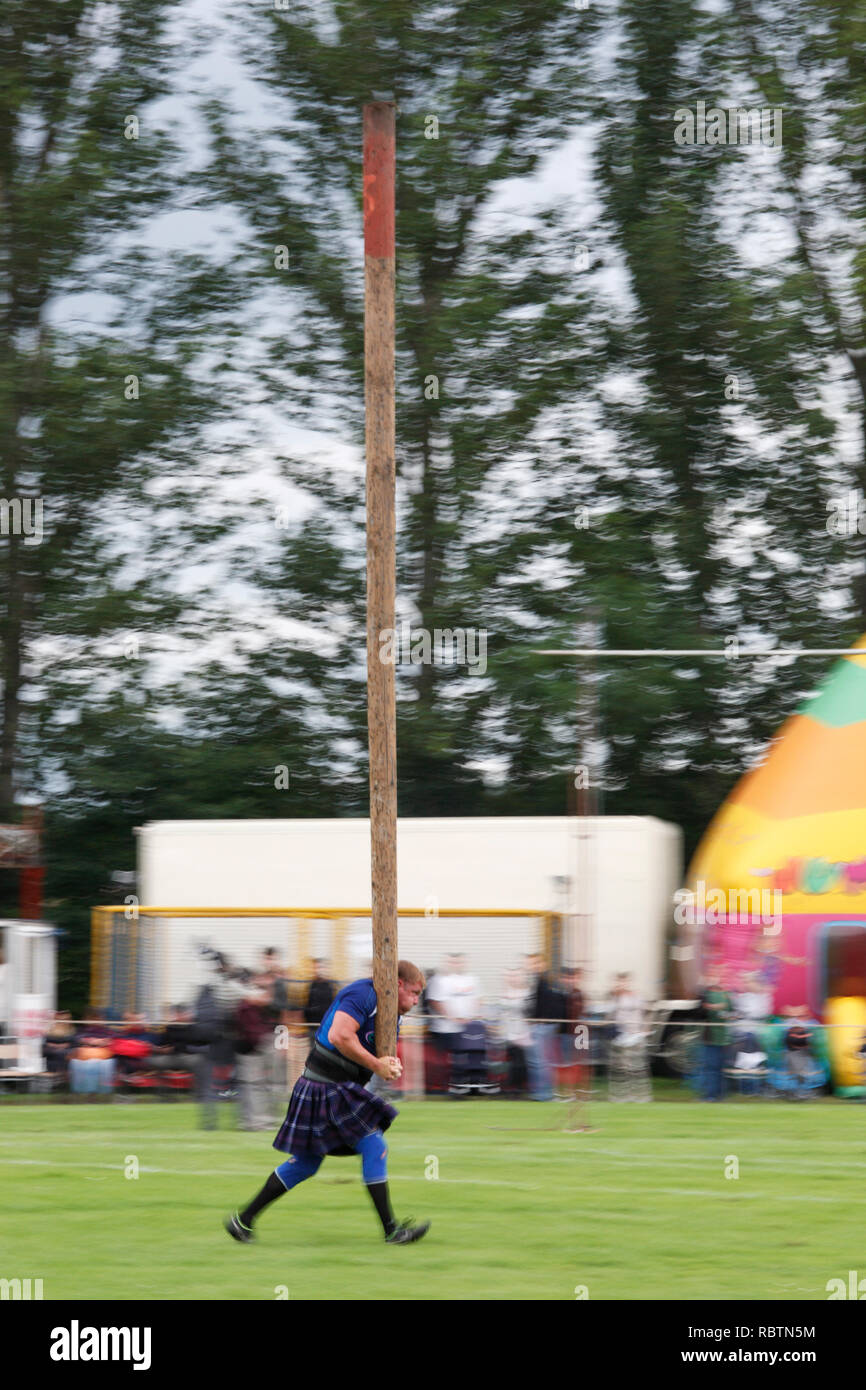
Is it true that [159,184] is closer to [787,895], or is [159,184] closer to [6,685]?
[6,685]

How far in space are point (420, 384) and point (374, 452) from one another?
1813cm

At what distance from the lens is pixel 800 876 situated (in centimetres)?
1920

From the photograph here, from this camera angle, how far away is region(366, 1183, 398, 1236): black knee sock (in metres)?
8.33

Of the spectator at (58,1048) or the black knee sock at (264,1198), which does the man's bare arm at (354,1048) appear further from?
the spectator at (58,1048)

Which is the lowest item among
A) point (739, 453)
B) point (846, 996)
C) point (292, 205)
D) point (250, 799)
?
point (846, 996)

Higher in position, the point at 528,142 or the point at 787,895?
the point at 528,142

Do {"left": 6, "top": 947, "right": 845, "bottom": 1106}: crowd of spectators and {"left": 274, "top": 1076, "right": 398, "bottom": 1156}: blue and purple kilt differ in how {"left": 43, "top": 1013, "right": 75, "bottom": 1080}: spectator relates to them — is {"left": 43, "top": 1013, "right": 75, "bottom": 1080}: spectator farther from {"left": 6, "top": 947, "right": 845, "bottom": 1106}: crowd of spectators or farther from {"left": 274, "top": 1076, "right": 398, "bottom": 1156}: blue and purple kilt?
{"left": 274, "top": 1076, "right": 398, "bottom": 1156}: blue and purple kilt

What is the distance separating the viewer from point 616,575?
1004 inches

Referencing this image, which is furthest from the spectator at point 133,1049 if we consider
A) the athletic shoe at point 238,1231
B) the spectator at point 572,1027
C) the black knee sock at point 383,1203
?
the black knee sock at point 383,1203

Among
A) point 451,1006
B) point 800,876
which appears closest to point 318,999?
point 451,1006

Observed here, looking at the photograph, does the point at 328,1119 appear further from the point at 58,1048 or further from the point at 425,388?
the point at 425,388

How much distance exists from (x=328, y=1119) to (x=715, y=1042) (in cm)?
956

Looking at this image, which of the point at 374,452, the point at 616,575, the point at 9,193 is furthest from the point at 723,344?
the point at 374,452

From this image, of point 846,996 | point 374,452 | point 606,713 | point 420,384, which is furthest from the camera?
point 420,384
